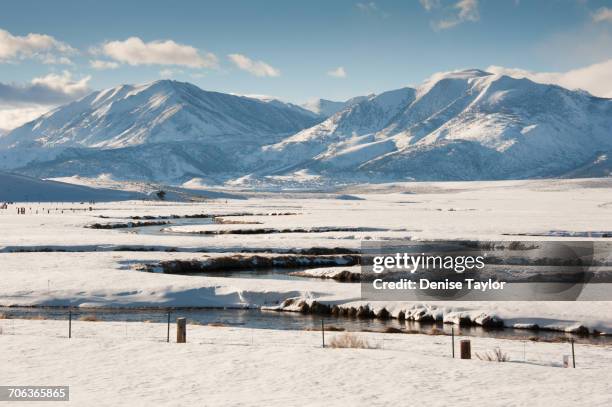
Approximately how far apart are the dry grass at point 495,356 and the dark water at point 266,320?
5889 mm

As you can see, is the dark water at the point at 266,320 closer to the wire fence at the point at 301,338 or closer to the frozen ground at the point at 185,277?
the wire fence at the point at 301,338

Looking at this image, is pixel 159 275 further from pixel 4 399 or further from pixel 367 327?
pixel 4 399

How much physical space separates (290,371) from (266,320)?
43.8 ft

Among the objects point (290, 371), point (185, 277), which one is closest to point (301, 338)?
point (290, 371)

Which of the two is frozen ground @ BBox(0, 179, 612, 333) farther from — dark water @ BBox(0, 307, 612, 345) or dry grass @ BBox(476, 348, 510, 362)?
dry grass @ BBox(476, 348, 510, 362)

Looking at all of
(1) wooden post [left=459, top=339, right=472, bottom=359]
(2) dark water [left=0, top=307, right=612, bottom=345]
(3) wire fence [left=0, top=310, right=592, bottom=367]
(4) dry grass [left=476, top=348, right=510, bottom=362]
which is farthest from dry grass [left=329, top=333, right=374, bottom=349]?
(2) dark water [left=0, top=307, right=612, bottom=345]

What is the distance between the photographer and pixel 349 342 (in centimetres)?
2916

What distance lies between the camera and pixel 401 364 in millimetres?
25281

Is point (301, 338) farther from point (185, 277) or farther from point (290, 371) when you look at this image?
point (185, 277)

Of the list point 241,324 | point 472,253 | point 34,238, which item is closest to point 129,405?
point 241,324

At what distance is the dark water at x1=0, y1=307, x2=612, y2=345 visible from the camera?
33.8 metres

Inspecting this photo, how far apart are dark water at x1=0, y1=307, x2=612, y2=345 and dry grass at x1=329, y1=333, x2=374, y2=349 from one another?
17.8 feet

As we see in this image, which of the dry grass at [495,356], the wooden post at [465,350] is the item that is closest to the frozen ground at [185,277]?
the dry grass at [495,356]

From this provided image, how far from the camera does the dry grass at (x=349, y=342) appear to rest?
94.9 feet
